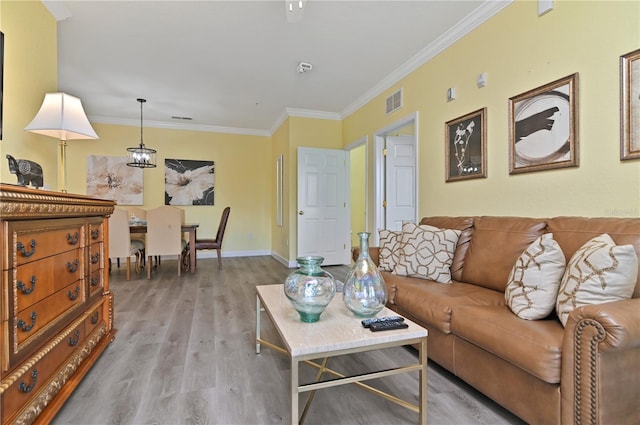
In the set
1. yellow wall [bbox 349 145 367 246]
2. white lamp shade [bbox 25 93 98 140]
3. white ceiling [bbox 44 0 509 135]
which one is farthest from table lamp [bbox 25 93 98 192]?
yellow wall [bbox 349 145 367 246]

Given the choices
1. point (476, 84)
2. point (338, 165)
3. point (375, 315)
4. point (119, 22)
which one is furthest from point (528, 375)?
point (338, 165)

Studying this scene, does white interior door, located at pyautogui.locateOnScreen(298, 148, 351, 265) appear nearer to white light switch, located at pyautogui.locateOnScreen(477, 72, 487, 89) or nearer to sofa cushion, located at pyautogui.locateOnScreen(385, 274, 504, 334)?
white light switch, located at pyautogui.locateOnScreen(477, 72, 487, 89)

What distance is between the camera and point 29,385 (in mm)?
1205

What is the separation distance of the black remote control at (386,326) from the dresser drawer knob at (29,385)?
52.3 inches

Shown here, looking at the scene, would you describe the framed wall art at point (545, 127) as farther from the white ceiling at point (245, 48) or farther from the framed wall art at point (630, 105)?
the white ceiling at point (245, 48)

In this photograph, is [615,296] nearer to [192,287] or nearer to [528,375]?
[528,375]

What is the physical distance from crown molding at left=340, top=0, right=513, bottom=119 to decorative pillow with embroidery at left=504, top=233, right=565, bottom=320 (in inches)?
75.3

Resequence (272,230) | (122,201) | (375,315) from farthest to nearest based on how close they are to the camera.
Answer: (272,230), (122,201), (375,315)

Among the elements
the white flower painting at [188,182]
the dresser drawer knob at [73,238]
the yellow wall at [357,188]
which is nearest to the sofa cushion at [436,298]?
the dresser drawer knob at [73,238]

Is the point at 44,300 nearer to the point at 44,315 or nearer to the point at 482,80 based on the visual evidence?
the point at 44,315

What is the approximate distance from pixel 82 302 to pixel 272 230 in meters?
4.69

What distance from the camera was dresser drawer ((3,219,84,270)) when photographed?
1.14 m

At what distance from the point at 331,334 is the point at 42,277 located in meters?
1.27

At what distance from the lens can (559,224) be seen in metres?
1.79
